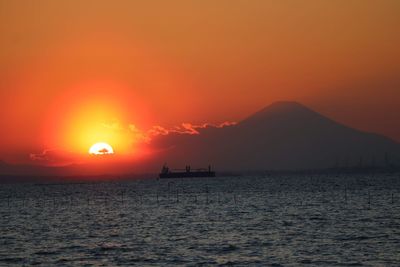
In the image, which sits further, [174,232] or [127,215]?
[127,215]

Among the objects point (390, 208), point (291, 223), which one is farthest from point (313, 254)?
point (390, 208)

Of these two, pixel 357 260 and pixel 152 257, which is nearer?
pixel 357 260

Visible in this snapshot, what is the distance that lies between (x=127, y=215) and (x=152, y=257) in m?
50.2

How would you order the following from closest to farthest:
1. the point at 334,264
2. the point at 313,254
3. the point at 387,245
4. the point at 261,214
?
the point at 334,264 < the point at 313,254 < the point at 387,245 < the point at 261,214

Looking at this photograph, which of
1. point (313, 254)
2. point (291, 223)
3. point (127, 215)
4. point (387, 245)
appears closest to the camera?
point (313, 254)

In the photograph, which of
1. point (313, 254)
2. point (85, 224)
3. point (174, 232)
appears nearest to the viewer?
point (313, 254)

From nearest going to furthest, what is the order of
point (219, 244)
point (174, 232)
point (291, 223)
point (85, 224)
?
point (219, 244) → point (174, 232) → point (291, 223) → point (85, 224)

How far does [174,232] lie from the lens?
2891 inches

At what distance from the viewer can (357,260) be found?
163 ft

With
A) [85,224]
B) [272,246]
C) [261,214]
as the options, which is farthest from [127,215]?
[272,246]

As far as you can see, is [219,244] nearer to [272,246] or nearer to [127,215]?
[272,246]

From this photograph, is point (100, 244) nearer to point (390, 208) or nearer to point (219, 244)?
point (219, 244)

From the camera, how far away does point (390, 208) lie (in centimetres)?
10125

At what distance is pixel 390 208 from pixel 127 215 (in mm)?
42226
